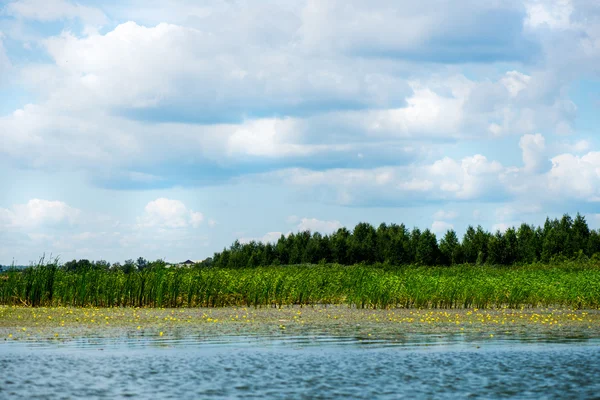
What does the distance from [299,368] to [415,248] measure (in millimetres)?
89094

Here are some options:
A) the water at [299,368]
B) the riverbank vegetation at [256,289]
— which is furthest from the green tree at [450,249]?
the water at [299,368]

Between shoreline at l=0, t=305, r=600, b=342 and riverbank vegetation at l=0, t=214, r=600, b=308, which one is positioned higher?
riverbank vegetation at l=0, t=214, r=600, b=308

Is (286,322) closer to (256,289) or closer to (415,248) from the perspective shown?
(256,289)

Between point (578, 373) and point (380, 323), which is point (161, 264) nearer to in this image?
point (380, 323)

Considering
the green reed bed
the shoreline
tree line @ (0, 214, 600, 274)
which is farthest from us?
tree line @ (0, 214, 600, 274)

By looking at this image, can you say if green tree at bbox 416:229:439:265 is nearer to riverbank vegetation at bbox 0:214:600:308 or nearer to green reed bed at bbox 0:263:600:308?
riverbank vegetation at bbox 0:214:600:308

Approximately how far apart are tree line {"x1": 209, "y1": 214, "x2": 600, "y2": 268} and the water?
3097 inches

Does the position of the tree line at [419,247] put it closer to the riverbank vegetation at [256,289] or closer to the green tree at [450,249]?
the green tree at [450,249]

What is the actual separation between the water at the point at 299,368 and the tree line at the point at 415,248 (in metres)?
78.7

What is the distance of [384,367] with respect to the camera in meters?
16.8

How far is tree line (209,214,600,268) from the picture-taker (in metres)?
101

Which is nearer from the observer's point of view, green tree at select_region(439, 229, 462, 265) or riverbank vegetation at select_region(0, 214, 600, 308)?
riverbank vegetation at select_region(0, 214, 600, 308)

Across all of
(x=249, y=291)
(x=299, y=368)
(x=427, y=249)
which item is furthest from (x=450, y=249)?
(x=299, y=368)

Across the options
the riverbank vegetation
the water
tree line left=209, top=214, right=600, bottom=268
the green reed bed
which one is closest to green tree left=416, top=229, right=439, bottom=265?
tree line left=209, top=214, right=600, bottom=268
